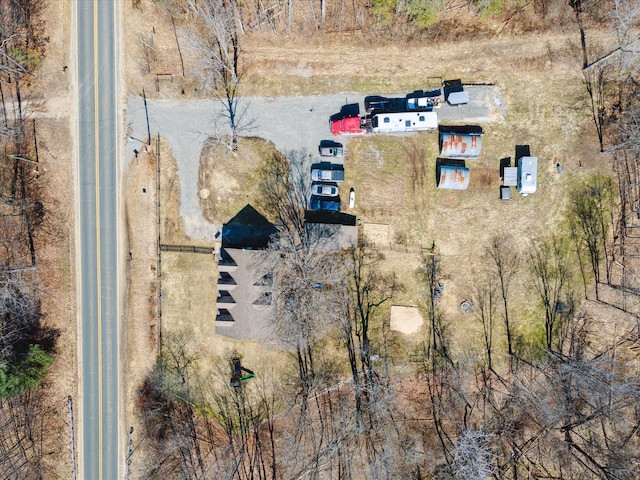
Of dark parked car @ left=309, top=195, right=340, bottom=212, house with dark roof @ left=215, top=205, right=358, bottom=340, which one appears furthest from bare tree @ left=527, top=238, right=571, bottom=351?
dark parked car @ left=309, top=195, right=340, bottom=212

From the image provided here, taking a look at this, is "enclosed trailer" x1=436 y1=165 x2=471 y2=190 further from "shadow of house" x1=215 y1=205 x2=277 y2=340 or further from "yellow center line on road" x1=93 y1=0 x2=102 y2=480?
"yellow center line on road" x1=93 y1=0 x2=102 y2=480

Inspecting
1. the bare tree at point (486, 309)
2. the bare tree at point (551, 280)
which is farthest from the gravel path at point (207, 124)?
the bare tree at point (486, 309)

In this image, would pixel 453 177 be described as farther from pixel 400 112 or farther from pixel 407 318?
pixel 407 318

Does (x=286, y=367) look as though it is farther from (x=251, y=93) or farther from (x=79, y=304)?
(x=251, y=93)

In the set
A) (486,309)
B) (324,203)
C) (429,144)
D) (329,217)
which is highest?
(429,144)

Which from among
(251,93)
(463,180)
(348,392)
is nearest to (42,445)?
(348,392)

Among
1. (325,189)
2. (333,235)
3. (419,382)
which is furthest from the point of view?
(419,382)

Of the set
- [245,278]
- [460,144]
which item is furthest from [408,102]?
[245,278]
